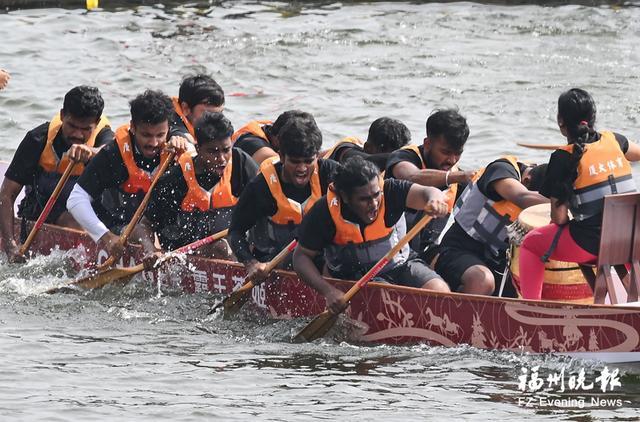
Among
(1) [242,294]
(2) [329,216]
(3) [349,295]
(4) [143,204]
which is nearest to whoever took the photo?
(2) [329,216]

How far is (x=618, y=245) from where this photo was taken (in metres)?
7.26

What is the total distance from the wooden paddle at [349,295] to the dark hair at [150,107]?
1.81 meters

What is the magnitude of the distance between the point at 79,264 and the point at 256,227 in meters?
1.82

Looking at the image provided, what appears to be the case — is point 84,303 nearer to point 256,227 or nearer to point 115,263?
point 115,263

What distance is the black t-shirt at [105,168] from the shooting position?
356 inches

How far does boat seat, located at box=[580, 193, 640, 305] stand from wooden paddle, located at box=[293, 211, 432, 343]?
3.13ft

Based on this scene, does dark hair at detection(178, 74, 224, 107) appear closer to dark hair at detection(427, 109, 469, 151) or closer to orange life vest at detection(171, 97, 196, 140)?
orange life vest at detection(171, 97, 196, 140)

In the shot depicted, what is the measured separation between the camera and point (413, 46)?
18.6 meters

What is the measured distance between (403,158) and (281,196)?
0.79 metres

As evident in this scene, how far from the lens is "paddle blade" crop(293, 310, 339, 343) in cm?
785

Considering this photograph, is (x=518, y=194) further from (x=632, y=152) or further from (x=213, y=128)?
(x=213, y=128)

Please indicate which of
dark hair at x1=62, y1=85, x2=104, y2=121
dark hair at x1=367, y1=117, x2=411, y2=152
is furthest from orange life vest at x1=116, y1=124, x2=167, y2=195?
dark hair at x1=367, y1=117, x2=411, y2=152

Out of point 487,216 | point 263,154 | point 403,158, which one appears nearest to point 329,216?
point 403,158

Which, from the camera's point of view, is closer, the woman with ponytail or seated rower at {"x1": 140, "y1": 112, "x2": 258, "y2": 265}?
the woman with ponytail
